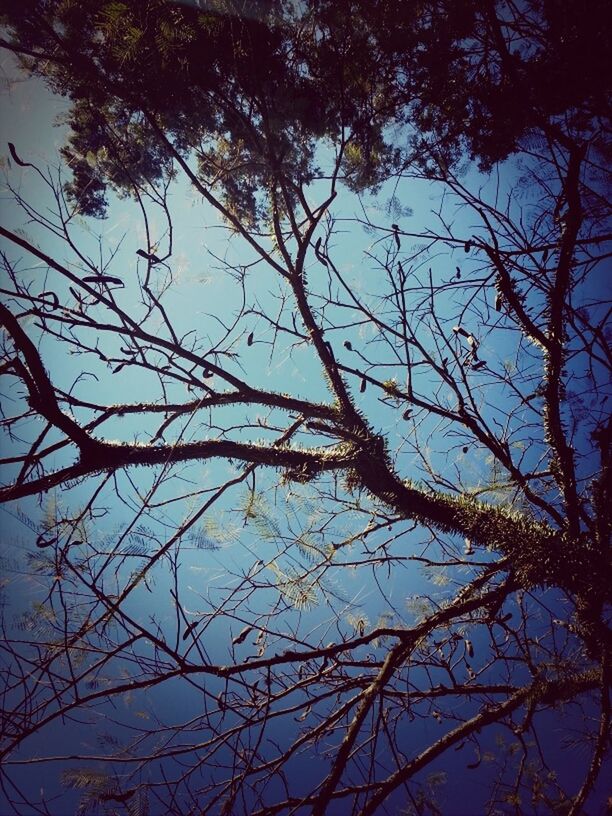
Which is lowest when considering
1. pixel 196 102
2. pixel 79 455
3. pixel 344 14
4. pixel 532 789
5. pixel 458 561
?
pixel 532 789

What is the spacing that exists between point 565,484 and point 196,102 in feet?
11.2

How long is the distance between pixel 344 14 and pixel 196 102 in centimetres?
99

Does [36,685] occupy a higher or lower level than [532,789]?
higher

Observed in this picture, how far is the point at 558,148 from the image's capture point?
6.84ft

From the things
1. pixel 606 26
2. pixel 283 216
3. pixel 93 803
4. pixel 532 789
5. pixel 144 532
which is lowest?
pixel 532 789

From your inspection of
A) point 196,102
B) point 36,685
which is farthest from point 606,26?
point 36,685

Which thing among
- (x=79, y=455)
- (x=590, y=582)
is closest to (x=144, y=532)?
(x=79, y=455)

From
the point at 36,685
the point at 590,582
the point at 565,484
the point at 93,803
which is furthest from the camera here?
the point at 565,484

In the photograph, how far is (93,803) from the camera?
188cm

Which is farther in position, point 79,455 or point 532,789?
point 532,789

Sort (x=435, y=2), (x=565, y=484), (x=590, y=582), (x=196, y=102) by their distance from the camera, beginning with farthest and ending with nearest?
(x=565, y=484) → (x=196, y=102) → (x=435, y=2) → (x=590, y=582)

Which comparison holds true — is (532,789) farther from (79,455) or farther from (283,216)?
(283,216)

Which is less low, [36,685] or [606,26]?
[606,26]

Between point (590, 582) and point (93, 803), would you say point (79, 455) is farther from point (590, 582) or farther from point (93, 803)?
point (590, 582)
